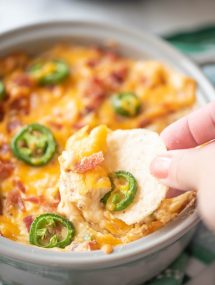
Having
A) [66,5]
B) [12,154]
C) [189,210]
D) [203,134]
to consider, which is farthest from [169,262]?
[66,5]

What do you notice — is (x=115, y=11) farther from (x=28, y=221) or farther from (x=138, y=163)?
(x=28, y=221)

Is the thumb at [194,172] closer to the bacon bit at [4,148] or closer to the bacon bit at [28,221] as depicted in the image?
the bacon bit at [28,221]

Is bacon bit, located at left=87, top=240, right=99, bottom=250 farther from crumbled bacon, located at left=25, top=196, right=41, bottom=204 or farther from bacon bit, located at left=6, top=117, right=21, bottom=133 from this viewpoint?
bacon bit, located at left=6, top=117, right=21, bottom=133

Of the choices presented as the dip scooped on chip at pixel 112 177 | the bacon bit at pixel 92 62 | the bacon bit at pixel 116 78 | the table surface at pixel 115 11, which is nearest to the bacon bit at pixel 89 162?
the dip scooped on chip at pixel 112 177

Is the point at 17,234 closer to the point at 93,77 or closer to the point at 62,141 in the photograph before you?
the point at 62,141

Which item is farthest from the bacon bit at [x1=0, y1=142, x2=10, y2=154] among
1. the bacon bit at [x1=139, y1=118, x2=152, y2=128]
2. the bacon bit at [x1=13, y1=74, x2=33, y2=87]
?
the bacon bit at [x1=139, y1=118, x2=152, y2=128]
